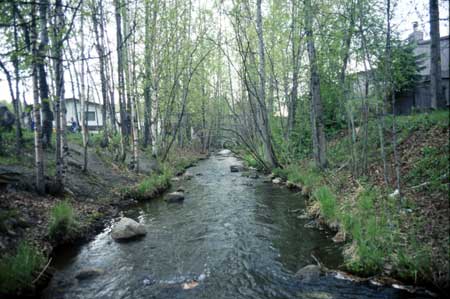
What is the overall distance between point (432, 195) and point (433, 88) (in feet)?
31.9

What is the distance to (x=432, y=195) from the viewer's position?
238 inches

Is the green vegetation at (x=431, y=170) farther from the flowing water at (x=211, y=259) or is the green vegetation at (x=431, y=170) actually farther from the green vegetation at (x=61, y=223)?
the green vegetation at (x=61, y=223)

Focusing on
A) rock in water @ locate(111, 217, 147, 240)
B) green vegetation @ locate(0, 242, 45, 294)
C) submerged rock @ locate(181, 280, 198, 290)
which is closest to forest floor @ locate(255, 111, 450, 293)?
submerged rock @ locate(181, 280, 198, 290)

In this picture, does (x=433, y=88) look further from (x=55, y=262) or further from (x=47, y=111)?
(x=47, y=111)

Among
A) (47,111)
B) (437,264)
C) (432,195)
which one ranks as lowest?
(437,264)

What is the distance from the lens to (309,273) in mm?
5332

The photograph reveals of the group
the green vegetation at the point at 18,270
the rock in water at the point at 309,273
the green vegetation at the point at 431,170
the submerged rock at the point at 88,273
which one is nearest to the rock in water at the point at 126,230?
the submerged rock at the point at 88,273

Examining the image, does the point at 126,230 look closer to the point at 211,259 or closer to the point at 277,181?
the point at 211,259

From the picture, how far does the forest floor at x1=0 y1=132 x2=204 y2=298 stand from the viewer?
632 cm

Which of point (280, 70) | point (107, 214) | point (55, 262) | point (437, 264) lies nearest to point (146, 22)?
point (280, 70)

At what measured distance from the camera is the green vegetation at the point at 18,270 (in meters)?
4.54

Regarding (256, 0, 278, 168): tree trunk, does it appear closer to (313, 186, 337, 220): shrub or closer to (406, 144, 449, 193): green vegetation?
(313, 186, 337, 220): shrub

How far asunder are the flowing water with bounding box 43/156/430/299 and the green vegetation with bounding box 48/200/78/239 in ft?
1.55

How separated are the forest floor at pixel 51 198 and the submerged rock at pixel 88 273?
1.98 ft
